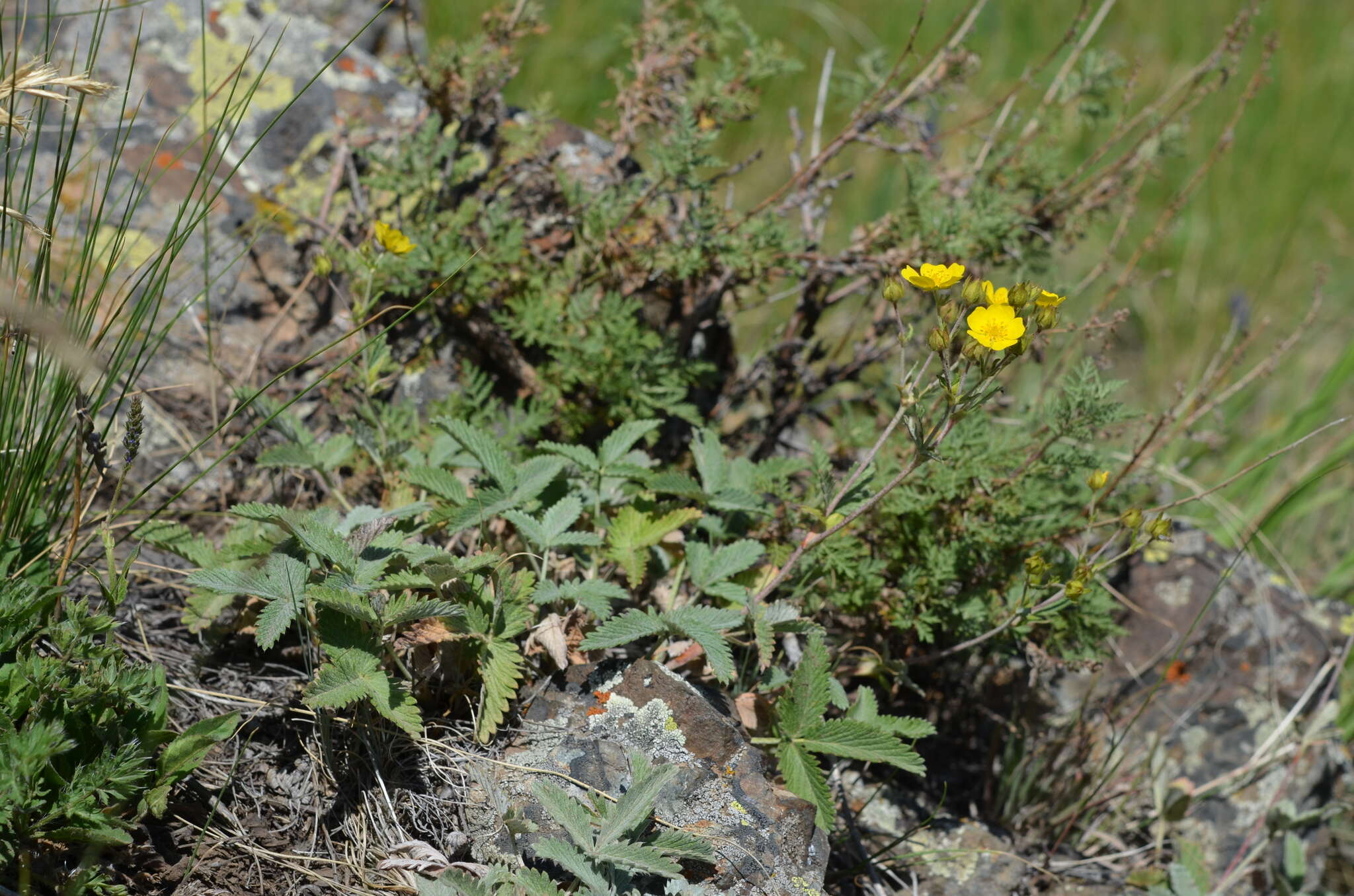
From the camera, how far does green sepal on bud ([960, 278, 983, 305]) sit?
153cm

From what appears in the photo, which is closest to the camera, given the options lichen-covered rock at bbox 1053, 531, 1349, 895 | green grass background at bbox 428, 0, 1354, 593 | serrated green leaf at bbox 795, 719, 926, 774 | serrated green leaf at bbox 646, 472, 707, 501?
serrated green leaf at bbox 795, 719, 926, 774

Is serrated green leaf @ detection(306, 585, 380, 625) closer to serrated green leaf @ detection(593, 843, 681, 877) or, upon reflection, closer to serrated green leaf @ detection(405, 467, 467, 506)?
serrated green leaf @ detection(405, 467, 467, 506)

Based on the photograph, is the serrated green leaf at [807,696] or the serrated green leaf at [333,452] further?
the serrated green leaf at [333,452]

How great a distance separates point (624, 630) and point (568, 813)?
0.36 metres

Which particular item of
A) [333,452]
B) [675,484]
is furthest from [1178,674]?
[333,452]

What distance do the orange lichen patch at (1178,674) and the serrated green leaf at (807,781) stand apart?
58.4 inches

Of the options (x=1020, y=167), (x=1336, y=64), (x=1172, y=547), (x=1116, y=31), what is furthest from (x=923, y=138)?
(x=1336, y=64)

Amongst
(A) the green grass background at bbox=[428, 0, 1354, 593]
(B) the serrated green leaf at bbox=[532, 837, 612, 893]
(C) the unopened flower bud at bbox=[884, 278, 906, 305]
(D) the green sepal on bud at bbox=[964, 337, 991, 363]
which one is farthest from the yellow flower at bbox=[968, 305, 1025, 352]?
(A) the green grass background at bbox=[428, 0, 1354, 593]

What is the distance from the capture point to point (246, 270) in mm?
2773

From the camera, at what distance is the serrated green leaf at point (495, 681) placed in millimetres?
1690

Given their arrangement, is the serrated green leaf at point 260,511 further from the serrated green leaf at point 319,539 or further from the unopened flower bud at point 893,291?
the unopened flower bud at point 893,291

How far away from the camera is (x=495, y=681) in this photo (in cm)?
170

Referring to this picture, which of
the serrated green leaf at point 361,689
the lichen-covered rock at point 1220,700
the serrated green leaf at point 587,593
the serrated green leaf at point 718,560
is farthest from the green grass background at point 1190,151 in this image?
the serrated green leaf at point 361,689

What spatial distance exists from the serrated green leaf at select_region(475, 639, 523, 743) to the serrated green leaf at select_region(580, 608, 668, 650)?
13cm
